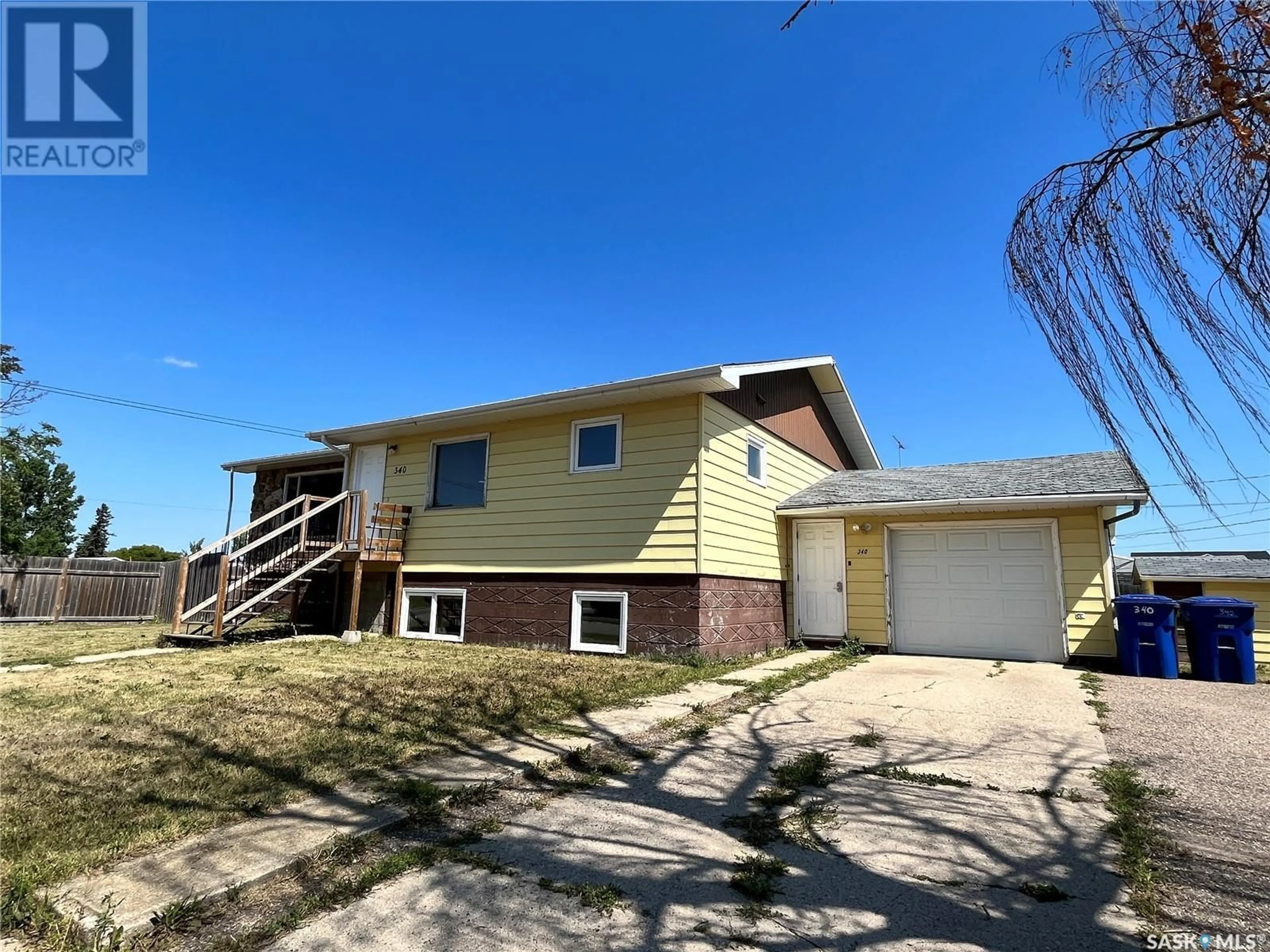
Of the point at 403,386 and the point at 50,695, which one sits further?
the point at 403,386

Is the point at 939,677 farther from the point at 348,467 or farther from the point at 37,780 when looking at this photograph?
the point at 348,467

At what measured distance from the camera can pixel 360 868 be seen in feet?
8.09

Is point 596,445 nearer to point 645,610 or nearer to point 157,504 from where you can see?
point 645,610

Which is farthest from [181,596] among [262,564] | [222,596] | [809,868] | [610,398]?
[809,868]

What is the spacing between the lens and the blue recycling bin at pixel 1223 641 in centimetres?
764

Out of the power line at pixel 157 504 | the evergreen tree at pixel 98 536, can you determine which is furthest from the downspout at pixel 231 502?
the evergreen tree at pixel 98 536

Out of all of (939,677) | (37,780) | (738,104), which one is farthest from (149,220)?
(939,677)

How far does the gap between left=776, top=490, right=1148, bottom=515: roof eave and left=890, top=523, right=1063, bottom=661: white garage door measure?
22.4 inches

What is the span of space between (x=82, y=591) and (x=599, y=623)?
43.8 feet

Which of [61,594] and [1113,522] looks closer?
[1113,522]

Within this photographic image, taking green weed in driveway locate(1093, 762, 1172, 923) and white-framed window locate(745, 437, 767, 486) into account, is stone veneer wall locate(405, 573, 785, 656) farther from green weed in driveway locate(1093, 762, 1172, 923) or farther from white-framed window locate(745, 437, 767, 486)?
green weed in driveway locate(1093, 762, 1172, 923)

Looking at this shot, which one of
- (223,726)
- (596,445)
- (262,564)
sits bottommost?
(223,726)

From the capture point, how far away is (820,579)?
36.1 ft

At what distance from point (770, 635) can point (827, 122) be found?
7.49 meters
